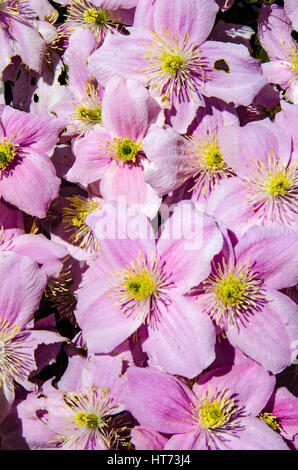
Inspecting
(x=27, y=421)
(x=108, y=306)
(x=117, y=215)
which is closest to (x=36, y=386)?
(x=27, y=421)

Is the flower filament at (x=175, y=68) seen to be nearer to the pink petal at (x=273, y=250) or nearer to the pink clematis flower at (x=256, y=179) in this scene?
the pink clematis flower at (x=256, y=179)

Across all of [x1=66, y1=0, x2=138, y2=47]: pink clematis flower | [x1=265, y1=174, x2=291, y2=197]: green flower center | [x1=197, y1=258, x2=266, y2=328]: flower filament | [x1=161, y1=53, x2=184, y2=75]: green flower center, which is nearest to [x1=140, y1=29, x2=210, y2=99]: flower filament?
[x1=161, y1=53, x2=184, y2=75]: green flower center

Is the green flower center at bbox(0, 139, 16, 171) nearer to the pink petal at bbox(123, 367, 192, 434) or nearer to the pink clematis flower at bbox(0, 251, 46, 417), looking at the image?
the pink clematis flower at bbox(0, 251, 46, 417)

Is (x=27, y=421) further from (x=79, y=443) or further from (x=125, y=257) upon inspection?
(x=125, y=257)

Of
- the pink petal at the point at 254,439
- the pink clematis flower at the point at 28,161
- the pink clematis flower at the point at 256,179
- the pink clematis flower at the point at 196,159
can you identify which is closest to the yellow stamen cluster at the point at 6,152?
the pink clematis flower at the point at 28,161

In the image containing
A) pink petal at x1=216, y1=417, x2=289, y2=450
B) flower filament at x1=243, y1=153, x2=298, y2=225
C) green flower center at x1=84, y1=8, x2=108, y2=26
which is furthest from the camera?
green flower center at x1=84, y1=8, x2=108, y2=26
